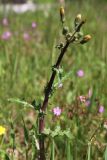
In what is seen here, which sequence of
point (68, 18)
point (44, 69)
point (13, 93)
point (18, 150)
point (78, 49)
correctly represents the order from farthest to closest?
point (68, 18) < point (78, 49) < point (44, 69) < point (13, 93) < point (18, 150)

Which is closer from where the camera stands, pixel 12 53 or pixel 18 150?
pixel 18 150

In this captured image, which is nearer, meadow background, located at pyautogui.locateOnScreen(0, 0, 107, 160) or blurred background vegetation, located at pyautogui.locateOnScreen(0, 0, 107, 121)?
meadow background, located at pyautogui.locateOnScreen(0, 0, 107, 160)

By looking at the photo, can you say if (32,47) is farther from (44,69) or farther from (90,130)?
(90,130)

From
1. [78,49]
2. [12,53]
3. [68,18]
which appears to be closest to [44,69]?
[12,53]

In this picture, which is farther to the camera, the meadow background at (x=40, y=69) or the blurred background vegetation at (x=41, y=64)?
the blurred background vegetation at (x=41, y=64)

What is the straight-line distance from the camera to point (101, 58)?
5.11 meters

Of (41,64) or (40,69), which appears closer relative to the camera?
(40,69)

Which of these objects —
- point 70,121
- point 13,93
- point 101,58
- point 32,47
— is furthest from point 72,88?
point 32,47

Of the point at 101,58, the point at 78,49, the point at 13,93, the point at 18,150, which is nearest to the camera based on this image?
the point at 18,150

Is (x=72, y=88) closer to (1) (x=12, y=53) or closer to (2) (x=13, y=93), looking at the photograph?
(2) (x=13, y=93)

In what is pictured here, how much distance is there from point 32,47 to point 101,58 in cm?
99

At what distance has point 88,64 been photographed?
4.95m

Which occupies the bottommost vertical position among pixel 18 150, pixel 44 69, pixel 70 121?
pixel 18 150

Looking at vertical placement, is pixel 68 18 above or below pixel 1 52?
above
